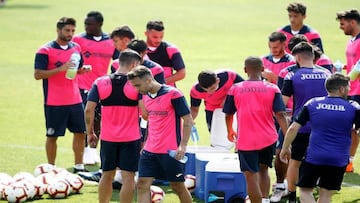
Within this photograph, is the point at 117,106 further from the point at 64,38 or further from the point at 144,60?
the point at 64,38

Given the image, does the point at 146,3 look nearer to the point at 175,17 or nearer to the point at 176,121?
the point at 175,17

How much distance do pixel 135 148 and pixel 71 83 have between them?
127 inches

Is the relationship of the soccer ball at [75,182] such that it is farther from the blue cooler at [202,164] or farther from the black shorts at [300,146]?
the black shorts at [300,146]

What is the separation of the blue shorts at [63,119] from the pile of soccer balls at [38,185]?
1.17 metres

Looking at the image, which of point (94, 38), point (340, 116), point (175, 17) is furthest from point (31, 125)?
point (175, 17)

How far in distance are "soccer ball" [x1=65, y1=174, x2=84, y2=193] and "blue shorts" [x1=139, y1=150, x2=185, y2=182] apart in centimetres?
220

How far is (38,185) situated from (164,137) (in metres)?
2.57

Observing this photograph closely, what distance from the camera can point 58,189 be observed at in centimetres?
1367

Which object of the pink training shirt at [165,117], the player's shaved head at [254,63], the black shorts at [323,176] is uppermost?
the player's shaved head at [254,63]

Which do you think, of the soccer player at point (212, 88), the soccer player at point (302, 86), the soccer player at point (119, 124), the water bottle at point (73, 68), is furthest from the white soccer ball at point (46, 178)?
the soccer player at point (302, 86)

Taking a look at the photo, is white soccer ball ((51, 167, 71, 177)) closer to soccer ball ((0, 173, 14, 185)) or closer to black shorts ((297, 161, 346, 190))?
soccer ball ((0, 173, 14, 185))

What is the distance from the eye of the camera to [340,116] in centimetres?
1130

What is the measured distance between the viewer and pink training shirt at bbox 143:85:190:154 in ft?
38.7

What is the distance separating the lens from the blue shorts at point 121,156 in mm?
12492
